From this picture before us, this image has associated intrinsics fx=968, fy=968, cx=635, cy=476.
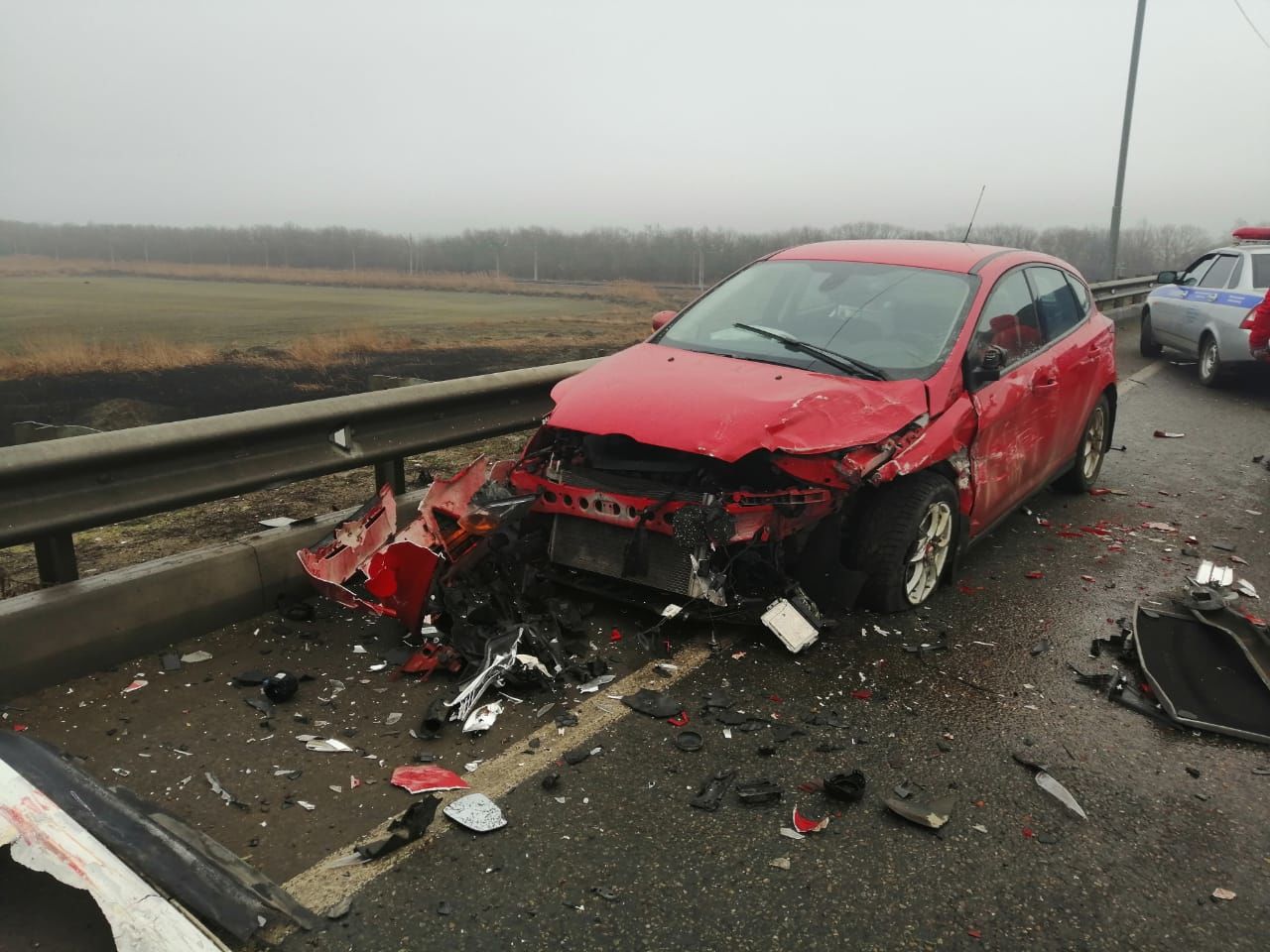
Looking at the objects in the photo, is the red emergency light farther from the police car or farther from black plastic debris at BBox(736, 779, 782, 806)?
black plastic debris at BBox(736, 779, 782, 806)

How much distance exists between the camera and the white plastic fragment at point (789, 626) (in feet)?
14.5

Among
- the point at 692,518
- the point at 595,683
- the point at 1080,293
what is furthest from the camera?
the point at 1080,293

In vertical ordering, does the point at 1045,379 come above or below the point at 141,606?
above

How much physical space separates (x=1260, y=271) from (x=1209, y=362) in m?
1.28

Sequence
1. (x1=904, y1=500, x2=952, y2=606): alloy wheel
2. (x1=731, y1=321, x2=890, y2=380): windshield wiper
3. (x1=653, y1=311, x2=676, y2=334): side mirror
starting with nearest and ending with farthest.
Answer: (x1=904, y1=500, x2=952, y2=606): alloy wheel
(x1=731, y1=321, x2=890, y2=380): windshield wiper
(x1=653, y1=311, x2=676, y2=334): side mirror

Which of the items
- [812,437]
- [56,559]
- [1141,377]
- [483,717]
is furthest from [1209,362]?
[56,559]

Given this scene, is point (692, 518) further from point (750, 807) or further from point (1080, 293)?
point (1080, 293)

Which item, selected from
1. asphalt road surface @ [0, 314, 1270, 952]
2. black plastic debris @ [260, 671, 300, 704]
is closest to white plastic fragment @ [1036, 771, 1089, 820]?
asphalt road surface @ [0, 314, 1270, 952]

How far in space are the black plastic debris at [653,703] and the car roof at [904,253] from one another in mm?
3340

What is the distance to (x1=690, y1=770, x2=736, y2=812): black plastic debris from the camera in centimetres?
323

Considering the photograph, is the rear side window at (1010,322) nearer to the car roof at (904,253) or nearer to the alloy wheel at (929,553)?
the car roof at (904,253)

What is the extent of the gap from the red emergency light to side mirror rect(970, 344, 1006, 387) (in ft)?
37.9

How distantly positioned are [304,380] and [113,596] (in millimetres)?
8703

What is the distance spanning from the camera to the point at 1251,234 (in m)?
14.2
